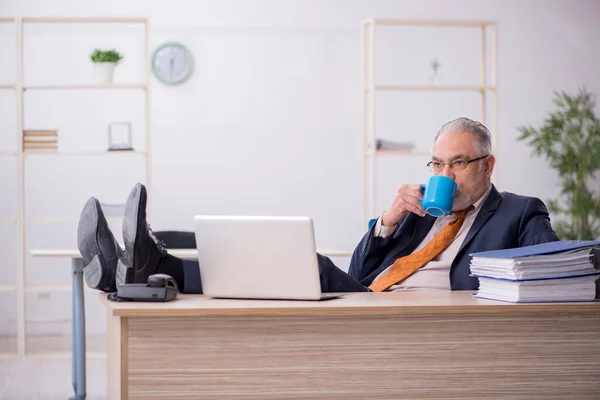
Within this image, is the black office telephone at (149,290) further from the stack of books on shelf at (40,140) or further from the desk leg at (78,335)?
the stack of books on shelf at (40,140)

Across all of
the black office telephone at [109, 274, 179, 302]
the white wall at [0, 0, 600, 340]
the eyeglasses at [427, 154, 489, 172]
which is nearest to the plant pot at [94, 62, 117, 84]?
the white wall at [0, 0, 600, 340]

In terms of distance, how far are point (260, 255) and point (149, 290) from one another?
244mm

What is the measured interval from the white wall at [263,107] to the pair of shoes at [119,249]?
149 inches

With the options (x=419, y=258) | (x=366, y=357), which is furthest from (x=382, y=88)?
(x=366, y=357)

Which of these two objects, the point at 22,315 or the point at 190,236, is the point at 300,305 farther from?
the point at 22,315

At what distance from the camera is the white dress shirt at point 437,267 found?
253 cm

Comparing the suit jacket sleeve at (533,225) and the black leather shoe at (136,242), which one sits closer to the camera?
the black leather shoe at (136,242)

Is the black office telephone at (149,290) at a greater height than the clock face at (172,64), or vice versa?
the clock face at (172,64)

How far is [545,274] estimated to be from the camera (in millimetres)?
1852

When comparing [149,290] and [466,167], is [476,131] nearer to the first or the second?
[466,167]

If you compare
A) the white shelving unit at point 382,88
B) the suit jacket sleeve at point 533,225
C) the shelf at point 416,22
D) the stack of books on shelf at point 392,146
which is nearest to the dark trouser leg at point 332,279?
the suit jacket sleeve at point 533,225

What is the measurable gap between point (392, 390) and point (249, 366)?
30 cm

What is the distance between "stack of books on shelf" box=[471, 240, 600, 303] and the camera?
1830 mm

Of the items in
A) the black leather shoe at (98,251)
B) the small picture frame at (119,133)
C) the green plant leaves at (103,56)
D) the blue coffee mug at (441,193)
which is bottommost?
the black leather shoe at (98,251)
